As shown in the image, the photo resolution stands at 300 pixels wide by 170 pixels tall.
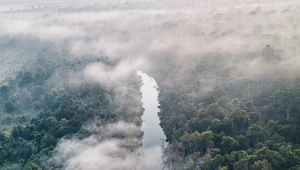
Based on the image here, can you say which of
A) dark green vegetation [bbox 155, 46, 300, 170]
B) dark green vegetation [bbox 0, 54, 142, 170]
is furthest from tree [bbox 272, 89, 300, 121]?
dark green vegetation [bbox 0, 54, 142, 170]

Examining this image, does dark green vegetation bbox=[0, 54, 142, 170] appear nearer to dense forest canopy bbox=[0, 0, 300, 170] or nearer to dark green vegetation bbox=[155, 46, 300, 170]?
dense forest canopy bbox=[0, 0, 300, 170]

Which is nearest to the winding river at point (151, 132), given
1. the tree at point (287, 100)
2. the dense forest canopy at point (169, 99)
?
the dense forest canopy at point (169, 99)

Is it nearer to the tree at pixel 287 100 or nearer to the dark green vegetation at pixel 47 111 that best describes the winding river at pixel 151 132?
the dark green vegetation at pixel 47 111

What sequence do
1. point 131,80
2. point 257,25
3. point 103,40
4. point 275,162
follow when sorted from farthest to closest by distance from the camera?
point 103,40, point 257,25, point 131,80, point 275,162

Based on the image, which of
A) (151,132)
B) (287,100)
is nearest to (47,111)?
(151,132)

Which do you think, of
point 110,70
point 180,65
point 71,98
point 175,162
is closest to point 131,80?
point 110,70

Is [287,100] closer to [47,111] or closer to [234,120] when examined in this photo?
[234,120]

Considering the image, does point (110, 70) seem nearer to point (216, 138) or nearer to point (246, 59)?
point (246, 59)
